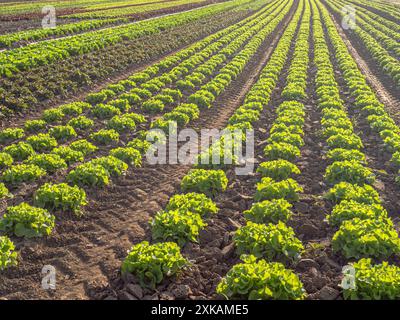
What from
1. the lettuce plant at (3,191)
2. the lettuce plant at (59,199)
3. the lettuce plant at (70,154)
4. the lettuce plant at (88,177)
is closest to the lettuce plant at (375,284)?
the lettuce plant at (59,199)

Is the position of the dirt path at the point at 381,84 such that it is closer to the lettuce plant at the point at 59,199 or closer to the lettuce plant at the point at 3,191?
the lettuce plant at the point at 59,199

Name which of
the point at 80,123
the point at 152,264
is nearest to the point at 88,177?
the point at 152,264

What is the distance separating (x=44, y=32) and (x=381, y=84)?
28036 millimetres

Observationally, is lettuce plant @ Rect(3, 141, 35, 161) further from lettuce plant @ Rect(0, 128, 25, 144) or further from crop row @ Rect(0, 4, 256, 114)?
crop row @ Rect(0, 4, 256, 114)

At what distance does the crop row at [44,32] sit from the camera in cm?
3148

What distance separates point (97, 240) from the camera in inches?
378

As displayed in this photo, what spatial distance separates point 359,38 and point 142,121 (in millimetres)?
32310

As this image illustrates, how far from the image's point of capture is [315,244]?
9367 mm

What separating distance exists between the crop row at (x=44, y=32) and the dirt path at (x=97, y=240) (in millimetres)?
23930

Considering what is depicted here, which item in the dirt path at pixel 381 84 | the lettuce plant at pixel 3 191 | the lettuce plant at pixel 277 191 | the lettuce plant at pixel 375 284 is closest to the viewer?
the lettuce plant at pixel 375 284

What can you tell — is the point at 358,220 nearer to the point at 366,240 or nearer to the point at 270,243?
the point at 366,240
